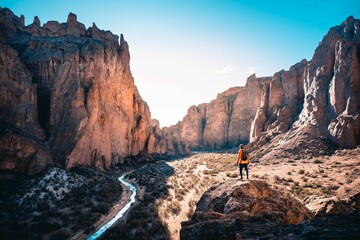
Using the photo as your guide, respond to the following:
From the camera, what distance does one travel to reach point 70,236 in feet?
44.4

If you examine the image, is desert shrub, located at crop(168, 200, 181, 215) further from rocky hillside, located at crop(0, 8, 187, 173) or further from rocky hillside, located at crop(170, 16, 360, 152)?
rocky hillside, located at crop(170, 16, 360, 152)

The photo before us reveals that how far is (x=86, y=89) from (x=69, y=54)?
691 cm

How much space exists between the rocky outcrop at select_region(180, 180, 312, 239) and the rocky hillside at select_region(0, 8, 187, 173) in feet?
69.2

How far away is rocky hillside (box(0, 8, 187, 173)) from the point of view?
23453 millimetres

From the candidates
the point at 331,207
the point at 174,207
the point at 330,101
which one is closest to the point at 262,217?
the point at 331,207

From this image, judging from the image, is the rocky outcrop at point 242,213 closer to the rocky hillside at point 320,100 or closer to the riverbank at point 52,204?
the riverbank at point 52,204

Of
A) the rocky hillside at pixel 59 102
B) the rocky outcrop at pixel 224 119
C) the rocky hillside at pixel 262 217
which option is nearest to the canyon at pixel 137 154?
the rocky hillside at pixel 262 217

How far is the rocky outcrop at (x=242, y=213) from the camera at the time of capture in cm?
614

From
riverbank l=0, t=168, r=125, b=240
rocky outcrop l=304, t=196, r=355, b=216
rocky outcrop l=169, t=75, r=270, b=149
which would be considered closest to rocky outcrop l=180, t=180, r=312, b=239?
rocky outcrop l=304, t=196, r=355, b=216

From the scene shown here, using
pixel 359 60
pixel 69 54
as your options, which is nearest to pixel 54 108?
pixel 69 54

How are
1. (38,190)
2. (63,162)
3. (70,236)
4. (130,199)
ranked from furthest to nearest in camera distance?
1. (63,162)
2. (130,199)
3. (38,190)
4. (70,236)

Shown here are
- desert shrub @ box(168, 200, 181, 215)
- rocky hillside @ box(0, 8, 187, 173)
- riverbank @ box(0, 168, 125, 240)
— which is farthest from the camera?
rocky hillside @ box(0, 8, 187, 173)

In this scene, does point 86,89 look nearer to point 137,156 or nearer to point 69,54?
point 69,54

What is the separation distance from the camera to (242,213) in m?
7.69
